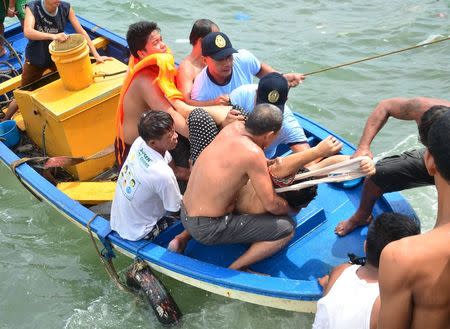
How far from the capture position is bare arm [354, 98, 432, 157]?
12.4ft

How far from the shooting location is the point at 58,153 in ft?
17.0

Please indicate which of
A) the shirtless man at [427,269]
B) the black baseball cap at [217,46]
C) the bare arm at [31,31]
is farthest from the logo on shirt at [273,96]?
the bare arm at [31,31]

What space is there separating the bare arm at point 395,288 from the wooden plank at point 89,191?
293 cm

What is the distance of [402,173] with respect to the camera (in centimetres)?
384

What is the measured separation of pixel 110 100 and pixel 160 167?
157 cm

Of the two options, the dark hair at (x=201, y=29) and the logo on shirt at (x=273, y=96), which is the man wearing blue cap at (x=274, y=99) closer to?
the logo on shirt at (x=273, y=96)

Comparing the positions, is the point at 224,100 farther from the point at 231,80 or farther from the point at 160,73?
the point at 160,73

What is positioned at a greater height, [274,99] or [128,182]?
[274,99]

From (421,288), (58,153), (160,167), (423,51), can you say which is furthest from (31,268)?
(423,51)

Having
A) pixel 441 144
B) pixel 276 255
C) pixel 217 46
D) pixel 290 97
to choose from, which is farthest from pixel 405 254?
pixel 290 97

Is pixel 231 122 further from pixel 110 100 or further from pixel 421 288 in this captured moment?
pixel 421 288

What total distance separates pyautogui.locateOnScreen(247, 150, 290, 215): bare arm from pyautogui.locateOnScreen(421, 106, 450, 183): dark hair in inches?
55.6

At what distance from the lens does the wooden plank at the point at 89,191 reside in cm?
465

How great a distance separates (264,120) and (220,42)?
3.76 feet
